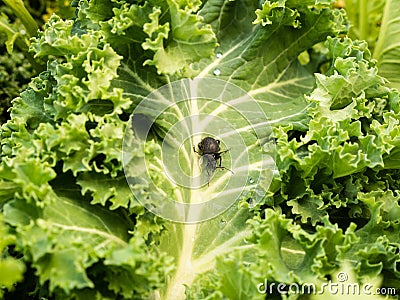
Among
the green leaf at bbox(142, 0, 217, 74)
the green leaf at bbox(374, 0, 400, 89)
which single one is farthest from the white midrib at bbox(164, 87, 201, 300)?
the green leaf at bbox(374, 0, 400, 89)

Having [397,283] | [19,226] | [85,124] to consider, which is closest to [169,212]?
[85,124]

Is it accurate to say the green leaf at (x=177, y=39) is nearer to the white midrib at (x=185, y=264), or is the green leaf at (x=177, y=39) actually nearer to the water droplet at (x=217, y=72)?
the water droplet at (x=217, y=72)

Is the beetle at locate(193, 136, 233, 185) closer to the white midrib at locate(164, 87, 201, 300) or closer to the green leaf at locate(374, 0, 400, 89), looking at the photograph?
the white midrib at locate(164, 87, 201, 300)

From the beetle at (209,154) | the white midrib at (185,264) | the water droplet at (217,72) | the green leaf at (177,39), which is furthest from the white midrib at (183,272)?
the water droplet at (217,72)

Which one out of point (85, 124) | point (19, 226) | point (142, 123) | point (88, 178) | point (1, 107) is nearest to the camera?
point (19, 226)

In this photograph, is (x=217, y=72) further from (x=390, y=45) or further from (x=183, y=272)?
(x=390, y=45)

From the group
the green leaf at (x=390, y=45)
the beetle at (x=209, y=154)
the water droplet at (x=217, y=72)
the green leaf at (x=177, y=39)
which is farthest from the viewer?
the green leaf at (x=390, y=45)

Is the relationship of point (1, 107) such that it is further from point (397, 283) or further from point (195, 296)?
point (397, 283)

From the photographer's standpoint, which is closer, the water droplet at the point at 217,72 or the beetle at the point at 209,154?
the beetle at the point at 209,154
